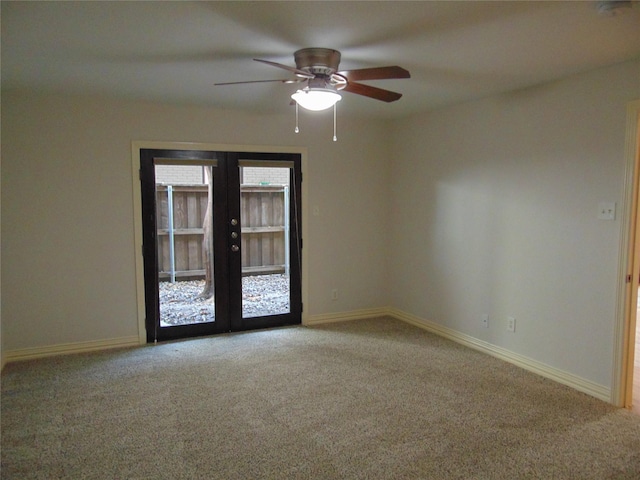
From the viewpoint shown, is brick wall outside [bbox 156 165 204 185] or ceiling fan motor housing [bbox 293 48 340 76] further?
brick wall outside [bbox 156 165 204 185]

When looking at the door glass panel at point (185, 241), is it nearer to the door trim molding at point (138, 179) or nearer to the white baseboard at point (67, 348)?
the door trim molding at point (138, 179)

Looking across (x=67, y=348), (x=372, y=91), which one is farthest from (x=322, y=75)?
(x=67, y=348)

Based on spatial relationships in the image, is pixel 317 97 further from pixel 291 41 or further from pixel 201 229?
pixel 201 229

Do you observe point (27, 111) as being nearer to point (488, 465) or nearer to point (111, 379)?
Answer: point (111, 379)

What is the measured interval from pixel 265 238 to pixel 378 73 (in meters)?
2.58

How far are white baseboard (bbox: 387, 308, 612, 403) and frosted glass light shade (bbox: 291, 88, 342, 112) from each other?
8.71ft

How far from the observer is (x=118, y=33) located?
7.76 ft

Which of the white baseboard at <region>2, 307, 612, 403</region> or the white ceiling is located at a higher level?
the white ceiling

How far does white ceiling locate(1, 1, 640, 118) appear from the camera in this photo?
2.09 m

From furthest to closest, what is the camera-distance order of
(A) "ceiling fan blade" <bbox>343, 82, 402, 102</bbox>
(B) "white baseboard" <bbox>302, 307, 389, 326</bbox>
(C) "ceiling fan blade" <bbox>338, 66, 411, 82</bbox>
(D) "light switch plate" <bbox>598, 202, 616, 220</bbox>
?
(B) "white baseboard" <bbox>302, 307, 389, 326</bbox>
(D) "light switch plate" <bbox>598, 202, 616, 220</bbox>
(A) "ceiling fan blade" <bbox>343, 82, 402, 102</bbox>
(C) "ceiling fan blade" <bbox>338, 66, 411, 82</bbox>

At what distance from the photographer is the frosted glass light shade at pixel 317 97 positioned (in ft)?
8.66

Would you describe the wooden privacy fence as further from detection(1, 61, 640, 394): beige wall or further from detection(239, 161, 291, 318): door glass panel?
detection(1, 61, 640, 394): beige wall

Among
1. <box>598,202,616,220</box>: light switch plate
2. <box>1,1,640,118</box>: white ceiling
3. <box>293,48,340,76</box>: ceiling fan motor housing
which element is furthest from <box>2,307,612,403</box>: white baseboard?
<box>293,48,340,76</box>: ceiling fan motor housing

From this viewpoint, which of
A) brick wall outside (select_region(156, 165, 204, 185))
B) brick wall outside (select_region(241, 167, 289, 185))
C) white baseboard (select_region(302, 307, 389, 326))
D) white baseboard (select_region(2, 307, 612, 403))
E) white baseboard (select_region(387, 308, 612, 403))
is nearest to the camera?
white baseboard (select_region(387, 308, 612, 403))
